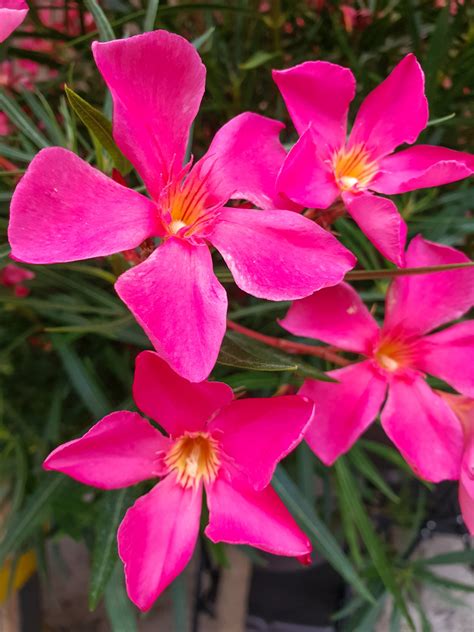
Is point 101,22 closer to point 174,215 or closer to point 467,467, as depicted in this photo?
point 174,215


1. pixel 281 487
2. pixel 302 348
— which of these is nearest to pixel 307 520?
Answer: pixel 281 487

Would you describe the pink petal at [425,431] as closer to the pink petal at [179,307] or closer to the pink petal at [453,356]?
the pink petal at [453,356]

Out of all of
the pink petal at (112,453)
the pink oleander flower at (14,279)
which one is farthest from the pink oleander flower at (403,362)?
the pink oleander flower at (14,279)

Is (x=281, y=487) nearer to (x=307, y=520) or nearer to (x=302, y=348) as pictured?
(x=307, y=520)

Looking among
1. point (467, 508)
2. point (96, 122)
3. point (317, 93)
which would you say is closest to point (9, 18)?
point (96, 122)

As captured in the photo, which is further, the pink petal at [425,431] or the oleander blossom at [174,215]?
the pink petal at [425,431]

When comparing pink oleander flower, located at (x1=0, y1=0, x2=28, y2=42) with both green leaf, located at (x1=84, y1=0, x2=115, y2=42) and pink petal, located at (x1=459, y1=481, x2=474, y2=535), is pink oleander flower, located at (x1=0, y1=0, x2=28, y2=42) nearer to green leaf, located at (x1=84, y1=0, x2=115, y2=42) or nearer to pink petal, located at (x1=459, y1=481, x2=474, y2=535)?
green leaf, located at (x1=84, y1=0, x2=115, y2=42)
